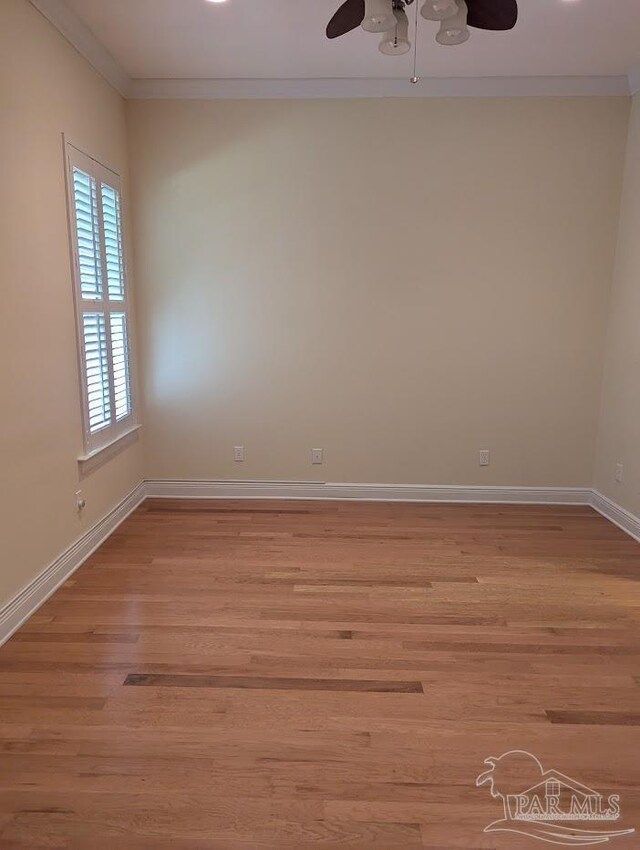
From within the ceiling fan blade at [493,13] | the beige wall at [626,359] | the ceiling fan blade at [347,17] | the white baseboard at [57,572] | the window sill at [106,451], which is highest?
the ceiling fan blade at [347,17]

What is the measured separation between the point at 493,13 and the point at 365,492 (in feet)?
10.4

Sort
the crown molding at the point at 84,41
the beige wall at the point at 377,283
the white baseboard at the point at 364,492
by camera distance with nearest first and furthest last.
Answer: the crown molding at the point at 84,41, the beige wall at the point at 377,283, the white baseboard at the point at 364,492

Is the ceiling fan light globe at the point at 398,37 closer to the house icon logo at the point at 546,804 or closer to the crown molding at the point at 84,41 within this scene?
the crown molding at the point at 84,41

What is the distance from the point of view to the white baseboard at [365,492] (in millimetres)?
4422

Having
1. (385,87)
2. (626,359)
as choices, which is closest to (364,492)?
(626,359)

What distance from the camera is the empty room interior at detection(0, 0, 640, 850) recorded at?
1.87m

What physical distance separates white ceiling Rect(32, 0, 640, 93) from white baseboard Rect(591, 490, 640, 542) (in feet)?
9.82

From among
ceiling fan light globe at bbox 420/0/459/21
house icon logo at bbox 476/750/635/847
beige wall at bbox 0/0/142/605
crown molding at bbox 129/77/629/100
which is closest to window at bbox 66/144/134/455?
beige wall at bbox 0/0/142/605

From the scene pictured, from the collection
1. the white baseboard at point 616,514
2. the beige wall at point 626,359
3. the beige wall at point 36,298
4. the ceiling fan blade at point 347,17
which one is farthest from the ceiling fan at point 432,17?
the white baseboard at point 616,514

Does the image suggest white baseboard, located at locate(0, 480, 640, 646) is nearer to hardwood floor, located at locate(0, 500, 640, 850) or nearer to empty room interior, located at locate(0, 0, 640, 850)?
empty room interior, located at locate(0, 0, 640, 850)

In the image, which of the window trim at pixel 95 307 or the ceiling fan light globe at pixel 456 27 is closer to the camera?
the ceiling fan light globe at pixel 456 27

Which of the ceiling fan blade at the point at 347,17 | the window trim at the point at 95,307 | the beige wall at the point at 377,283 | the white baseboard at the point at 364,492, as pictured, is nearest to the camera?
the ceiling fan blade at the point at 347,17

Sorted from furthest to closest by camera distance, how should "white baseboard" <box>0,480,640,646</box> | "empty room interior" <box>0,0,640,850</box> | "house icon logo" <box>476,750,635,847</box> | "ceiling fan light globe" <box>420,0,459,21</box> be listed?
"white baseboard" <box>0,480,640,646</box>, "ceiling fan light globe" <box>420,0,459,21</box>, "empty room interior" <box>0,0,640,850</box>, "house icon logo" <box>476,750,635,847</box>

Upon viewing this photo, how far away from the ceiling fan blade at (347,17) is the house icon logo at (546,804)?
2905 mm
